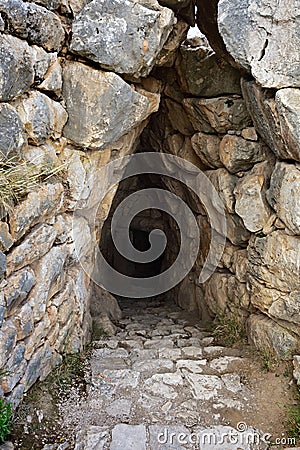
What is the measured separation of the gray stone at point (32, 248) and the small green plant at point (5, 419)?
2.69 ft

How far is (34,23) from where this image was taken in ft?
8.85

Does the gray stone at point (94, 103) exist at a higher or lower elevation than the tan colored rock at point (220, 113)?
Result: lower

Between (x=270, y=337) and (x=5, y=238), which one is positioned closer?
(x=5, y=238)

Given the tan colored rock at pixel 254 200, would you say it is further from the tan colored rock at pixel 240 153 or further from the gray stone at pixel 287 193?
the gray stone at pixel 287 193

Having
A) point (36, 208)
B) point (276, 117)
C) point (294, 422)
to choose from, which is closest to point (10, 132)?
point (36, 208)

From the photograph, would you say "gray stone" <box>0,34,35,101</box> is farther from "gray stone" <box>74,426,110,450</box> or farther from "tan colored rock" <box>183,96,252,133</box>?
"gray stone" <box>74,426,110,450</box>

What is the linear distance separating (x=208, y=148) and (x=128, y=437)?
3007 mm

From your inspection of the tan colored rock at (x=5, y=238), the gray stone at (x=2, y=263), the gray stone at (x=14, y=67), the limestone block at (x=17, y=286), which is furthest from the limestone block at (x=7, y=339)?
the gray stone at (x=14, y=67)

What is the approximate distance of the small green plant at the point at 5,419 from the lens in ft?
7.72

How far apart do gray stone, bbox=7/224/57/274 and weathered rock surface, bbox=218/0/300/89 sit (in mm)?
2072

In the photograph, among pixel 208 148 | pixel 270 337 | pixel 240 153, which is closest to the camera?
pixel 270 337

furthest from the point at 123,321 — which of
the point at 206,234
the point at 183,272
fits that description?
the point at 206,234

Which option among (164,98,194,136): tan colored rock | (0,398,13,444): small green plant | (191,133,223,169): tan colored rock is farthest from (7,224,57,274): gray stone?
(164,98,194,136): tan colored rock

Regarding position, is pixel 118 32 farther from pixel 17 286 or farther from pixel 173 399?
pixel 173 399
